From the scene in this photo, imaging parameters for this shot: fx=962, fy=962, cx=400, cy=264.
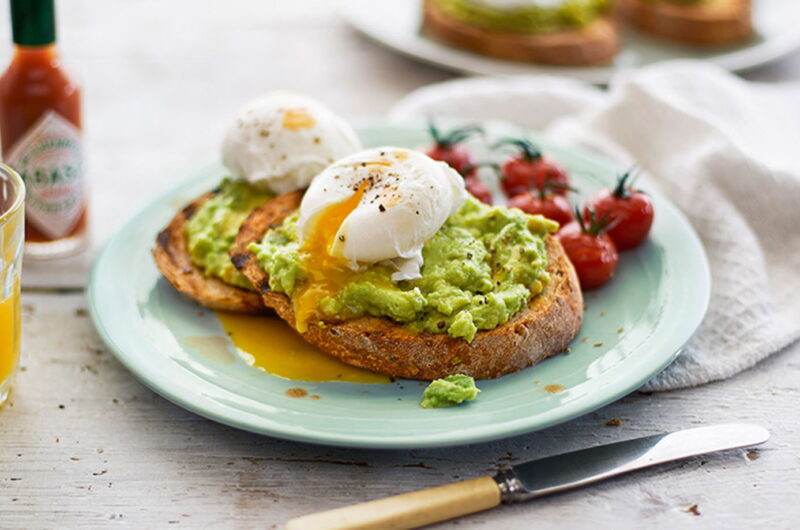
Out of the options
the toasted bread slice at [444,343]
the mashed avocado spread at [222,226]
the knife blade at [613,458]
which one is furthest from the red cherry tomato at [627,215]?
the mashed avocado spread at [222,226]

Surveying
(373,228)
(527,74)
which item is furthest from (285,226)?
(527,74)

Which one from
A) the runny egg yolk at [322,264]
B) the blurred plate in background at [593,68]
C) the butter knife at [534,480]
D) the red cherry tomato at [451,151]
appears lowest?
the blurred plate in background at [593,68]

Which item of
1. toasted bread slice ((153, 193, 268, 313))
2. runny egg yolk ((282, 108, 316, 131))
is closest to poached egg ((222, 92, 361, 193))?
runny egg yolk ((282, 108, 316, 131))

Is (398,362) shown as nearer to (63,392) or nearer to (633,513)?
(633,513)

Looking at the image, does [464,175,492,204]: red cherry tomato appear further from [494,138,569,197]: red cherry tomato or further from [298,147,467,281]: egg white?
[298,147,467,281]: egg white

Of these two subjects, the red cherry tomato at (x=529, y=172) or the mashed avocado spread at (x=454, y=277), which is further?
the red cherry tomato at (x=529, y=172)

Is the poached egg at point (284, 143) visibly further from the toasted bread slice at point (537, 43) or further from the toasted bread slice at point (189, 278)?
the toasted bread slice at point (537, 43)
